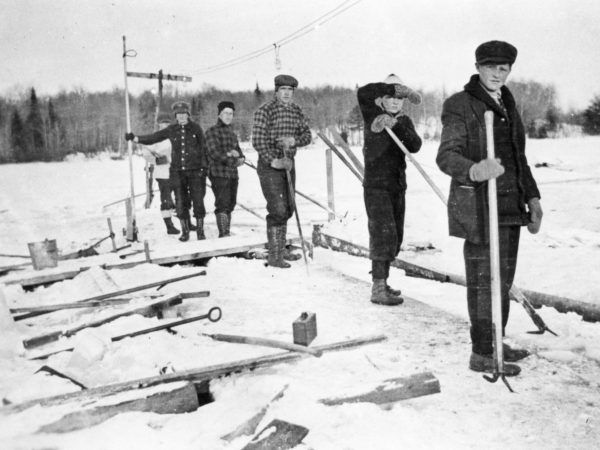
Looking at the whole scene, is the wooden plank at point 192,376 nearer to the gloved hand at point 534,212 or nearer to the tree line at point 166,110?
the gloved hand at point 534,212

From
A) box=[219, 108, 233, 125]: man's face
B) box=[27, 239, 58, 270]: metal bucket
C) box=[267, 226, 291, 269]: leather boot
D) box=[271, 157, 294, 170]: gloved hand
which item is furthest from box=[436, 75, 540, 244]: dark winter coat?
box=[219, 108, 233, 125]: man's face

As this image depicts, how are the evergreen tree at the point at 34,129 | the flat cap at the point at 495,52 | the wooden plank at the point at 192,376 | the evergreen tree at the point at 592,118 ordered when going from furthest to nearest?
1. the evergreen tree at the point at 34,129
2. the evergreen tree at the point at 592,118
3. the flat cap at the point at 495,52
4. the wooden plank at the point at 192,376

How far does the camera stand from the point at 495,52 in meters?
2.96

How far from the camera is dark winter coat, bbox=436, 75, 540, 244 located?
3051 mm

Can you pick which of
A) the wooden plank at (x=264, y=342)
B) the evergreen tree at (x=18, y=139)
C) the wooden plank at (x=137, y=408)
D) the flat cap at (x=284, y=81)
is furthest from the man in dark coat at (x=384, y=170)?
the evergreen tree at (x=18, y=139)

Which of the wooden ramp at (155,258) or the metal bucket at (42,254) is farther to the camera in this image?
the metal bucket at (42,254)

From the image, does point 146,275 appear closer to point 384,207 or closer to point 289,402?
point 384,207

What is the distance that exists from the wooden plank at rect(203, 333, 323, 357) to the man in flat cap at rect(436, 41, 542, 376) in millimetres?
998

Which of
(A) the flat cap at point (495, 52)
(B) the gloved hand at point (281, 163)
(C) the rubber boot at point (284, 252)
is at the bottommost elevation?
(C) the rubber boot at point (284, 252)

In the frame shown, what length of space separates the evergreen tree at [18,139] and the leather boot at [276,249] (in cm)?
3930

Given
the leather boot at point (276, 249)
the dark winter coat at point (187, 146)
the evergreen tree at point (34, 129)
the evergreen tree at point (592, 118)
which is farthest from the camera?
the evergreen tree at point (34, 129)

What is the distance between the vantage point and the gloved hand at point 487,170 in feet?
9.21

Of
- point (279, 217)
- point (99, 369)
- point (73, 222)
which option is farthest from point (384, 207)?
point (73, 222)

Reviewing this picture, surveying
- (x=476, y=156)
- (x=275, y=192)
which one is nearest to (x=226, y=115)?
(x=275, y=192)
